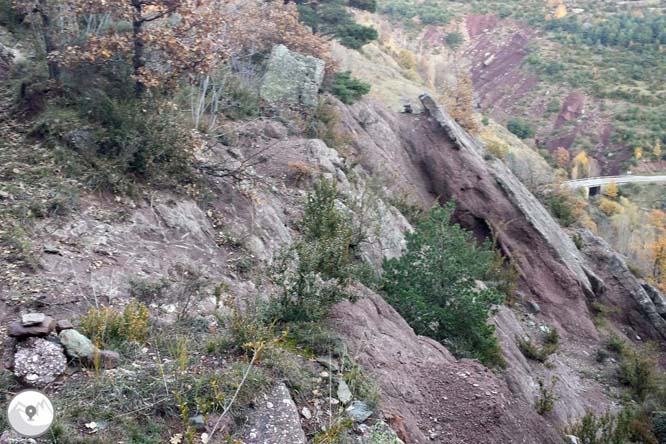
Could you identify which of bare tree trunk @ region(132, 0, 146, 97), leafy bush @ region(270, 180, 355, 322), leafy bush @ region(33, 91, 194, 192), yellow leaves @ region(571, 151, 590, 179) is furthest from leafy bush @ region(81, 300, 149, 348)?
yellow leaves @ region(571, 151, 590, 179)

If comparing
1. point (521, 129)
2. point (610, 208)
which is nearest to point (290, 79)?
point (610, 208)

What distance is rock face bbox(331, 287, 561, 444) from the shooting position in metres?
5.42

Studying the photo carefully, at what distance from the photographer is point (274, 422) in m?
4.42

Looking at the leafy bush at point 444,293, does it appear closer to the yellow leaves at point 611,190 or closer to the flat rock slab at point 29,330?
the flat rock slab at point 29,330

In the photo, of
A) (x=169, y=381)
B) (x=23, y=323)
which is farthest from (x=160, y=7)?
(x=169, y=381)

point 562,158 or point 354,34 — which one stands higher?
point 354,34

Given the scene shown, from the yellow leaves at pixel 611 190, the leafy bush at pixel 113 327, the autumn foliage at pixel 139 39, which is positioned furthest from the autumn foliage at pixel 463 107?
the yellow leaves at pixel 611 190

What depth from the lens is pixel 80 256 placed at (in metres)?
6.34

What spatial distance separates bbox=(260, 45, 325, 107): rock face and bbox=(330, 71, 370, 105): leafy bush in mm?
1973

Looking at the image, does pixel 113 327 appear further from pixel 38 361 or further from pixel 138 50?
pixel 138 50

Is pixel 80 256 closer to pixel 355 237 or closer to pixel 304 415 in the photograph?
pixel 304 415

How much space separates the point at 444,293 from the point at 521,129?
53.3m

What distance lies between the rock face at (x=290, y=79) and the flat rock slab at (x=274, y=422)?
34.4ft

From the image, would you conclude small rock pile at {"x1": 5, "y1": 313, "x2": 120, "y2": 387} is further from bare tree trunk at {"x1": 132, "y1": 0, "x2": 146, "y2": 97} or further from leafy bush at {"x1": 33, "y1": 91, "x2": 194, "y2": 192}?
bare tree trunk at {"x1": 132, "y1": 0, "x2": 146, "y2": 97}
